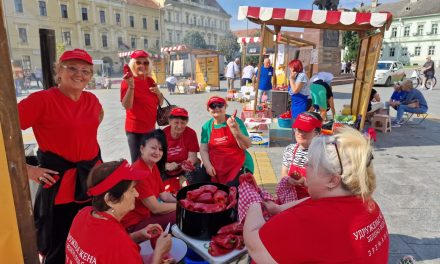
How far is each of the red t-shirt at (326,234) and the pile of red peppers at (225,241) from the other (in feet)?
1.66

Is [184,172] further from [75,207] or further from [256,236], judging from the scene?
[256,236]

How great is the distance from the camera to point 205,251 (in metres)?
A: 1.88

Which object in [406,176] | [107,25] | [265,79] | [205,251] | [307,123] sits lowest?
[406,176]

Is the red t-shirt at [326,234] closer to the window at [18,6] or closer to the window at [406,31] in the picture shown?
the window at [18,6]

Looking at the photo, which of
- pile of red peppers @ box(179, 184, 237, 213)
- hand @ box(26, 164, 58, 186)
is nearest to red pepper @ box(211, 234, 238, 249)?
pile of red peppers @ box(179, 184, 237, 213)

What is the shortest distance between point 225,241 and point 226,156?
1.56 metres

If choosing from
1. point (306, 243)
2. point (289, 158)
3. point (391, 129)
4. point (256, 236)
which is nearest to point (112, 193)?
point (256, 236)

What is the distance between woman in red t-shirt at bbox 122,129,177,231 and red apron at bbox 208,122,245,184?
740mm

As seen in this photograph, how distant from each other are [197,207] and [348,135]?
1.10 metres

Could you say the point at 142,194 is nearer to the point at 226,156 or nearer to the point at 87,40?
the point at 226,156

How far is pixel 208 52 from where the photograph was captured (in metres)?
19.4

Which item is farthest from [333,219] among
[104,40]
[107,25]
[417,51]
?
[417,51]

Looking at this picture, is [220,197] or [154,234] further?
[220,197]

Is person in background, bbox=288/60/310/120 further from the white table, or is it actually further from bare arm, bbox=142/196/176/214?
the white table
